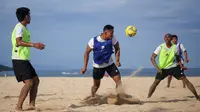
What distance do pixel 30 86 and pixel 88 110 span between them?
1277mm

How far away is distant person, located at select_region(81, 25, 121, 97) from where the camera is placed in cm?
784

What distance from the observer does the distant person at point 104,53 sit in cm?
784

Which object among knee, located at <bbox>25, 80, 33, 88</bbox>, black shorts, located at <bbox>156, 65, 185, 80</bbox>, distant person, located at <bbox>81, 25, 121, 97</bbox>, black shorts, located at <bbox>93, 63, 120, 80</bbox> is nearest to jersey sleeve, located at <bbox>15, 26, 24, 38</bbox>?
knee, located at <bbox>25, 80, 33, 88</bbox>

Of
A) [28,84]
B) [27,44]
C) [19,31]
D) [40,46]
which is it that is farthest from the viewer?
[28,84]

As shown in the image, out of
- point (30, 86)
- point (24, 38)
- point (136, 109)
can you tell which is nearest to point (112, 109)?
point (136, 109)

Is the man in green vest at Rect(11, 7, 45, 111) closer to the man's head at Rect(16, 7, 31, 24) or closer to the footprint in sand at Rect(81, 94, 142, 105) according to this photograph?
the man's head at Rect(16, 7, 31, 24)

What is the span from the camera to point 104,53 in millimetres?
7859

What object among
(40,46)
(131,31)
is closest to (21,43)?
(40,46)

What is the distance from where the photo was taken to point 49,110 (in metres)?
6.93

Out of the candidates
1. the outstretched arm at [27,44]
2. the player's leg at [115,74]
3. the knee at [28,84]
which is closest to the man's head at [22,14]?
the outstretched arm at [27,44]

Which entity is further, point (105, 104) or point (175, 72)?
point (175, 72)

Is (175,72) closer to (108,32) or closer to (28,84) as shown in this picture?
(108,32)

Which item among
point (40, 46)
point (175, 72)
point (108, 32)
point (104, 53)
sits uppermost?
point (108, 32)

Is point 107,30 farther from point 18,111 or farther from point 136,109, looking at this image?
point 18,111
